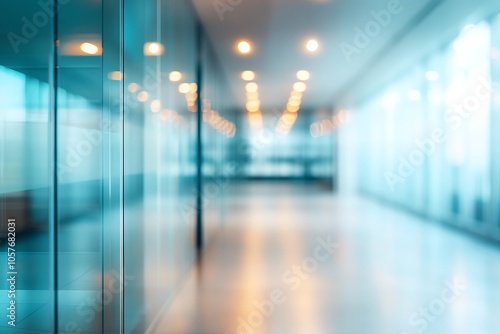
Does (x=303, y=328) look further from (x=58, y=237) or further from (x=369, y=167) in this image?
(x=369, y=167)

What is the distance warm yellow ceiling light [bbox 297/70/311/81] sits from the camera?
11.3 metres

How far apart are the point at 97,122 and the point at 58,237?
2.37ft

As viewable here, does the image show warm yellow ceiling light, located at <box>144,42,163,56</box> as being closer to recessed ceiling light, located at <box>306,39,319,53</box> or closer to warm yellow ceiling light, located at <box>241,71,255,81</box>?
recessed ceiling light, located at <box>306,39,319,53</box>

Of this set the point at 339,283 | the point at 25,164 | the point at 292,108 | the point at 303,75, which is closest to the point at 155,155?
the point at 25,164

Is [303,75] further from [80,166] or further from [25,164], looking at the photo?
[25,164]

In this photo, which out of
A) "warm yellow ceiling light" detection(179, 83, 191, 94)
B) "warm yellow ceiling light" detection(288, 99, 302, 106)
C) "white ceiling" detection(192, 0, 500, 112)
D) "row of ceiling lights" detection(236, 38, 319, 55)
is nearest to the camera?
"warm yellow ceiling light" detection(179, 83, 191, 94)

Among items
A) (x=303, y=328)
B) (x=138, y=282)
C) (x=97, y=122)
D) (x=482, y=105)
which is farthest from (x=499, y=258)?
(x=97, y=122)

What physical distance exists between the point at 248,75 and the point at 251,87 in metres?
2.21

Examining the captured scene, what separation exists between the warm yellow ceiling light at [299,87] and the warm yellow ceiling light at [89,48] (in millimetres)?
10871

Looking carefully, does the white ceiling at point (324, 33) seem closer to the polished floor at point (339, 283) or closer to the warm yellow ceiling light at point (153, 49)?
the warm yellow ceiling light at point (153, 49)

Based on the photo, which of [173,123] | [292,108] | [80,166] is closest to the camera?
[80,166]

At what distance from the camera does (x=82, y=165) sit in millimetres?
2475

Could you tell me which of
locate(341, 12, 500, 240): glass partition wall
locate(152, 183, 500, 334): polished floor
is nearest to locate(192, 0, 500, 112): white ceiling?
locate(341, 12, 500, 240): glass partition wall

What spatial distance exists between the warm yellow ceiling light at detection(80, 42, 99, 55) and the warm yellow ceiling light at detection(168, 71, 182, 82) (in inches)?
75.0
